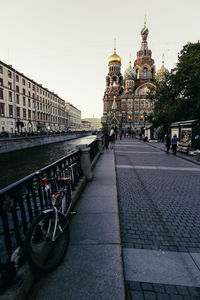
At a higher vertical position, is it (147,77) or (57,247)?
(147,77)

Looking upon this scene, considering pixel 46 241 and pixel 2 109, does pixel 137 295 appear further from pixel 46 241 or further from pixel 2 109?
pixel 2 109

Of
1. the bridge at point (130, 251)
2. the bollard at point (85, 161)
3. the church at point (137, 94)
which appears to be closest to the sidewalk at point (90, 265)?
the bridge at point (130, 251)

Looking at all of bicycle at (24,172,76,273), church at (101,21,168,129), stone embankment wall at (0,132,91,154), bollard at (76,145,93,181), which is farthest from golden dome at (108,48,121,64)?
bicycle at (24,172,76,273)

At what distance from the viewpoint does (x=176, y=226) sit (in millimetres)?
3707

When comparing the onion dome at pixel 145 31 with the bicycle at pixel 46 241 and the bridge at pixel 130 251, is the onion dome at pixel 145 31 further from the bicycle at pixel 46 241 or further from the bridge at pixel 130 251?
the bicycle at pixel 46 241

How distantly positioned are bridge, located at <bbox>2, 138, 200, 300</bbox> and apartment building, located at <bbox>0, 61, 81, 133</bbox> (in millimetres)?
41439

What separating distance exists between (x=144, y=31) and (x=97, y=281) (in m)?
99.1

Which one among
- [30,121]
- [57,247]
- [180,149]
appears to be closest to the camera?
[57,247]

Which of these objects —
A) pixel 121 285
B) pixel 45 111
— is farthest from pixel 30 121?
pixel 121 285

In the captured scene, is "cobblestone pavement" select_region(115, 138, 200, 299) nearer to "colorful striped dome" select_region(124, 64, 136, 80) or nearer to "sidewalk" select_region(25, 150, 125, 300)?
"sidewalk" select_region(25, 150, 125, 300)

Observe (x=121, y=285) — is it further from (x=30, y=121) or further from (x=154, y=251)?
(x=30, y=121)

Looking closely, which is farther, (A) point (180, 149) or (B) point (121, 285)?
(A) point (180, 149)

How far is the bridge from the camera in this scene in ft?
6.98

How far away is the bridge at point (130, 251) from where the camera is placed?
2.13m
